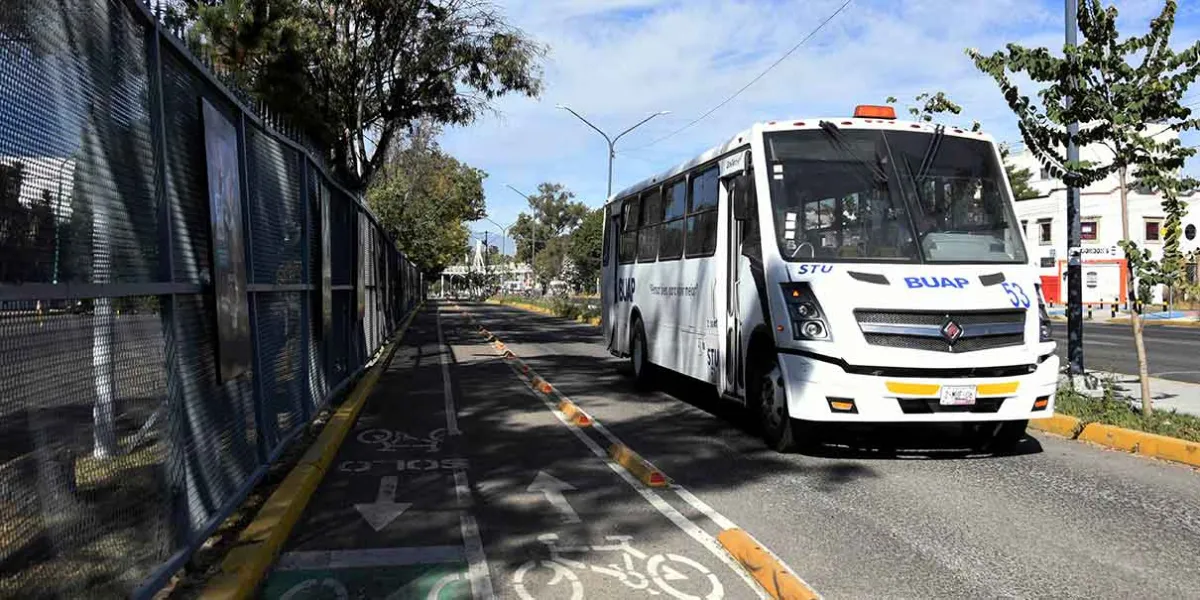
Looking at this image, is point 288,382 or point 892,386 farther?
point 288,382

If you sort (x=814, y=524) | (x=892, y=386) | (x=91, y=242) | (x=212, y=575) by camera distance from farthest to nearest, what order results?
1. (x=892, y=386)
2. (x=814, y=524)
3. (x=212, y=575)
4. (x=91, y=242)

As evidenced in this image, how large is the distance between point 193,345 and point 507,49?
1802 cm

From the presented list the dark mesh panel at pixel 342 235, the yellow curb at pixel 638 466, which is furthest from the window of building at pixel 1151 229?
the yellow curb at pixel 638 466

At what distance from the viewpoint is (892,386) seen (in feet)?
23.6

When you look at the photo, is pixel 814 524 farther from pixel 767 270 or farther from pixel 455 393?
pixel 455 393

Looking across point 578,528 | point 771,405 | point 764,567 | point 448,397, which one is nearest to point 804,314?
point 771,405

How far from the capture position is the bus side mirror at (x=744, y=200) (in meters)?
8.45

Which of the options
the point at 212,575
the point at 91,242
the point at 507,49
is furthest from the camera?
the point at 507,49

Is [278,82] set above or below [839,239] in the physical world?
above

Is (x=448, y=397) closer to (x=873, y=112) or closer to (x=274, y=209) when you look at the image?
(x=274, y=209)

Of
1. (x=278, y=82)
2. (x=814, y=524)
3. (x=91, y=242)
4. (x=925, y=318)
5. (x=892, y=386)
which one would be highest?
(x=278, y=82)

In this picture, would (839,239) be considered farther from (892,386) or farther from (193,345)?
(193,345)

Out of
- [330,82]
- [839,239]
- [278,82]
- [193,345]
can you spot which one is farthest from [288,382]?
[330,82]

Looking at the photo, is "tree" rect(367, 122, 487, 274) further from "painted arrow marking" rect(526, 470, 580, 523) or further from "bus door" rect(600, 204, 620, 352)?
"painted arrow marking" rect(526, 470, 580, 523)
